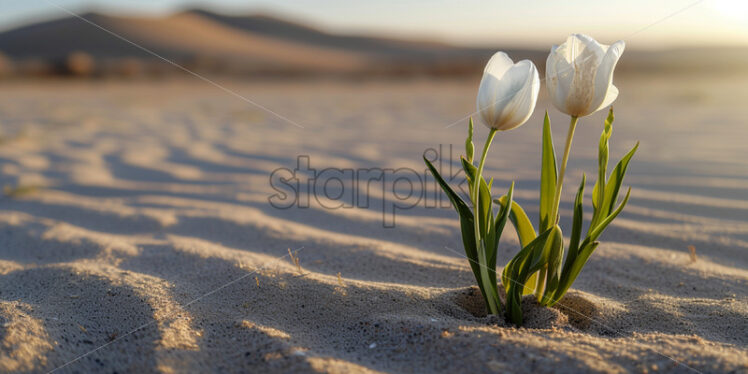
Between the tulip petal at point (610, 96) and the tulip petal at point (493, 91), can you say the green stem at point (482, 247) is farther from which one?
the tulip petal at point (610, 96)

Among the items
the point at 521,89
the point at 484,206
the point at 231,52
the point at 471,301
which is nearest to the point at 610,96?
the point at 521,89

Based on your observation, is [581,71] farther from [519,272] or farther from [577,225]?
[519,272]

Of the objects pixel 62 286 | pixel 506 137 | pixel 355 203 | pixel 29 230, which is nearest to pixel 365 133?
pixel 506 137

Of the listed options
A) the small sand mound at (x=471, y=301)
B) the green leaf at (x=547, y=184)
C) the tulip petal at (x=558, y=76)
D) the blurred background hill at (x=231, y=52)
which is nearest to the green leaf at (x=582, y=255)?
the green leaf at (x=547, y=184)

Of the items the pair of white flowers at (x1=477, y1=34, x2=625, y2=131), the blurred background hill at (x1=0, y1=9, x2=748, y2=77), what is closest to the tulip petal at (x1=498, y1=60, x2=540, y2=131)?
the pair of white flowers at (x1=477, y1=34, x2=625, y2=131)

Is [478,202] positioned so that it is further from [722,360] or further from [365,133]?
[365,133]
